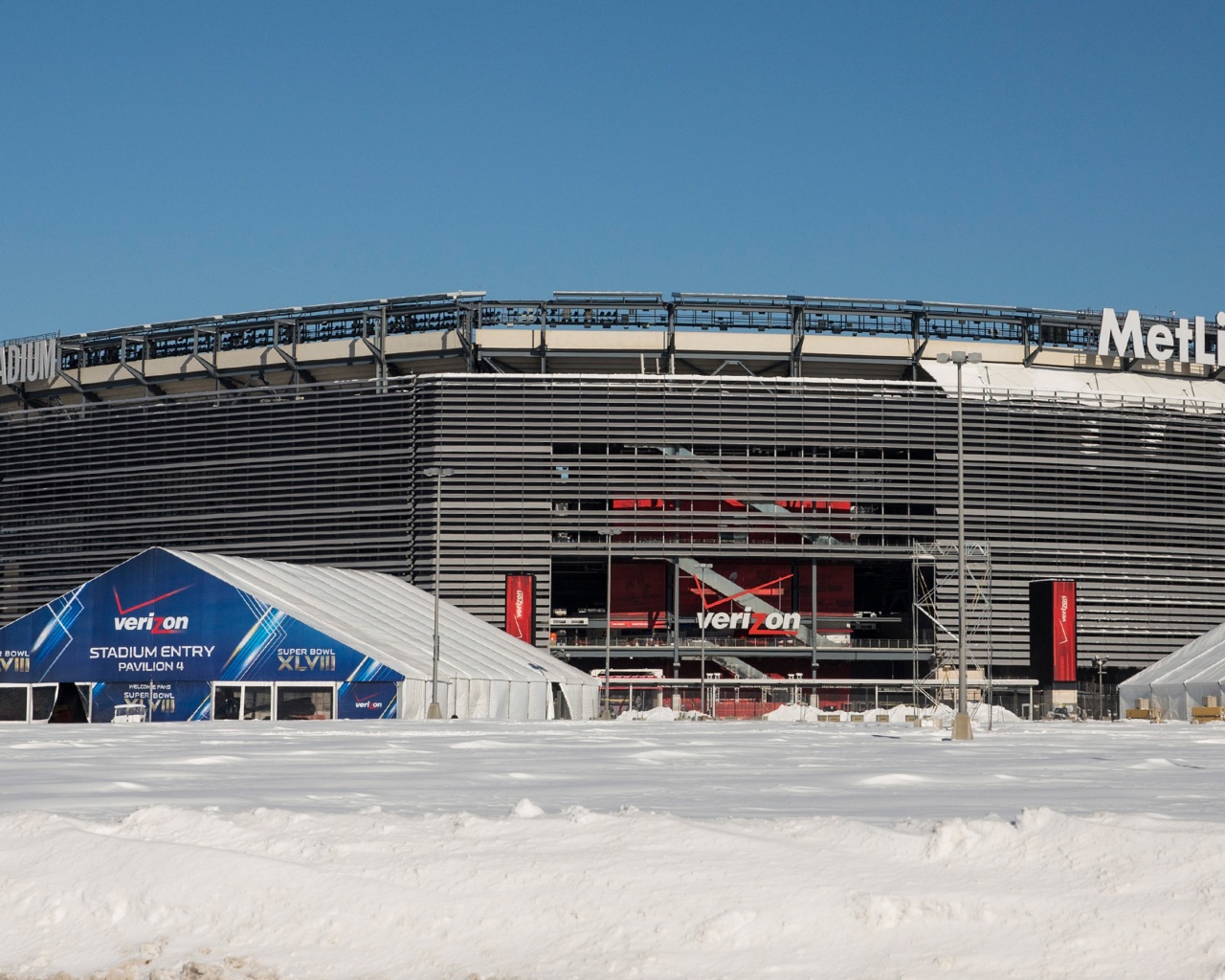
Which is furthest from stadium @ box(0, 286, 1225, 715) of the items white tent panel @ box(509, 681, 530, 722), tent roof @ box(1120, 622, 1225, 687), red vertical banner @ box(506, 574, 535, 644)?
white tent panel @ box(509, 681, 530, 722)

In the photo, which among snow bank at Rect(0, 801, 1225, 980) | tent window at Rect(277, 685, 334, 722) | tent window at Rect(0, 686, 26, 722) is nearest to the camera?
snow bank at Rect(0, 801, 1225, 980)

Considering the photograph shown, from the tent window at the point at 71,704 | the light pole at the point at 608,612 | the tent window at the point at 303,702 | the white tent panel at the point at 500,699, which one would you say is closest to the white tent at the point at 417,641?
the white tent panel at the point at 500,699

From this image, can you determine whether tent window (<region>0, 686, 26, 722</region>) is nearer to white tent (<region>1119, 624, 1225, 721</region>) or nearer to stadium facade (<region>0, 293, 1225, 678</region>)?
stadium facade (<region>0, 293, 1225, 678</region>)

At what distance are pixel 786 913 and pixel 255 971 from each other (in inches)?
141

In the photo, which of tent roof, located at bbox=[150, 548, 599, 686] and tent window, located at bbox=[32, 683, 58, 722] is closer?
tent roof, located at bbox=[150, 548, 599, 686]

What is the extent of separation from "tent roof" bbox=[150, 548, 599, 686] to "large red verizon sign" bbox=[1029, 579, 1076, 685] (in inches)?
1585

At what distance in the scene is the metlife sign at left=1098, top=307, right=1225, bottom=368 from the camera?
412 feet

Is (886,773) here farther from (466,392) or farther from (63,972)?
(466,392)

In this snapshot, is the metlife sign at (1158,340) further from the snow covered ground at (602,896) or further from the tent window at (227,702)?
the snow covered ground at (602,896)

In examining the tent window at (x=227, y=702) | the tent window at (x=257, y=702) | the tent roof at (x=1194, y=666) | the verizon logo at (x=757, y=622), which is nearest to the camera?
the tent window at (x=257, y=702)

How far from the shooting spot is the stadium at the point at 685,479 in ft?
384

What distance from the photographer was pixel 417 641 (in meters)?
78.9

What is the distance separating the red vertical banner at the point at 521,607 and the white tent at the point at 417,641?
53.8 ft

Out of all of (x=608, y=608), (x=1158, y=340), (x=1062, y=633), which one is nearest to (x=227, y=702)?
(x=608, y=608)
